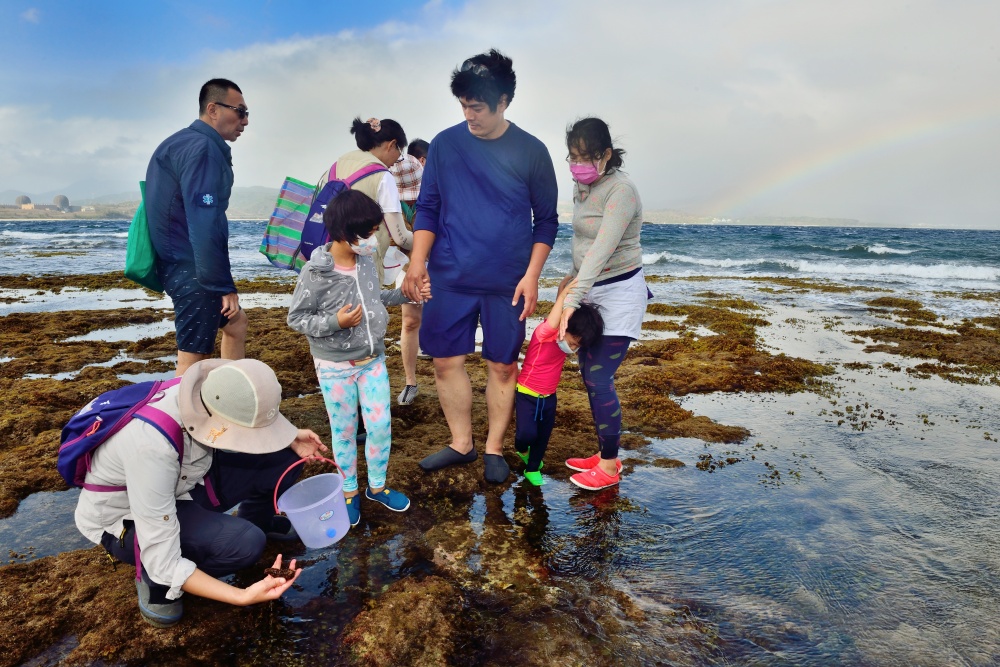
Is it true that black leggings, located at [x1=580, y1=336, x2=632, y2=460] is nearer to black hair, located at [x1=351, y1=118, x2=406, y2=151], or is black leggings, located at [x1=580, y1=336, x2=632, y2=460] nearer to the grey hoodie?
the grey hoodie

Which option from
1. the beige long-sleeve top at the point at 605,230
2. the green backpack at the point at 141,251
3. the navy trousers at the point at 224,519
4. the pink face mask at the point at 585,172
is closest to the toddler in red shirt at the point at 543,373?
the beige long-sleeve top at the point at 605,230

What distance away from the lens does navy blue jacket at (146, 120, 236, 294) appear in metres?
3.53

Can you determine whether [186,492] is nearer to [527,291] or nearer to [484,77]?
[527,291]

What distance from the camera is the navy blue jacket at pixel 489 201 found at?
348 cm

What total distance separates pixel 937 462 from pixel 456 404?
3660 millimetres

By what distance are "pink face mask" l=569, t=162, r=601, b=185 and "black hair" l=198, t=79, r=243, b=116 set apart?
242 cm

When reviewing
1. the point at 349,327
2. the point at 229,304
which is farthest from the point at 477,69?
the point at 229,304

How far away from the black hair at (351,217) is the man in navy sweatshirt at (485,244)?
2.32ft

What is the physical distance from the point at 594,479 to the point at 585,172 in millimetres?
1955

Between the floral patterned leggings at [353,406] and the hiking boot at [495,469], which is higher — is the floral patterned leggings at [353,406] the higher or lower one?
the higher one

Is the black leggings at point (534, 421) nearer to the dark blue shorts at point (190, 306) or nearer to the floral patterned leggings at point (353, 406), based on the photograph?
the floral patterned leggings at point (353, 406)

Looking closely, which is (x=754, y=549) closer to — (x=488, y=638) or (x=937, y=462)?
(x=488, y=638)

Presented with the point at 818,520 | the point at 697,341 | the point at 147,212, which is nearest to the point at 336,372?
the point at 147,212

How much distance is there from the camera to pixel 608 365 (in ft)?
11.4
